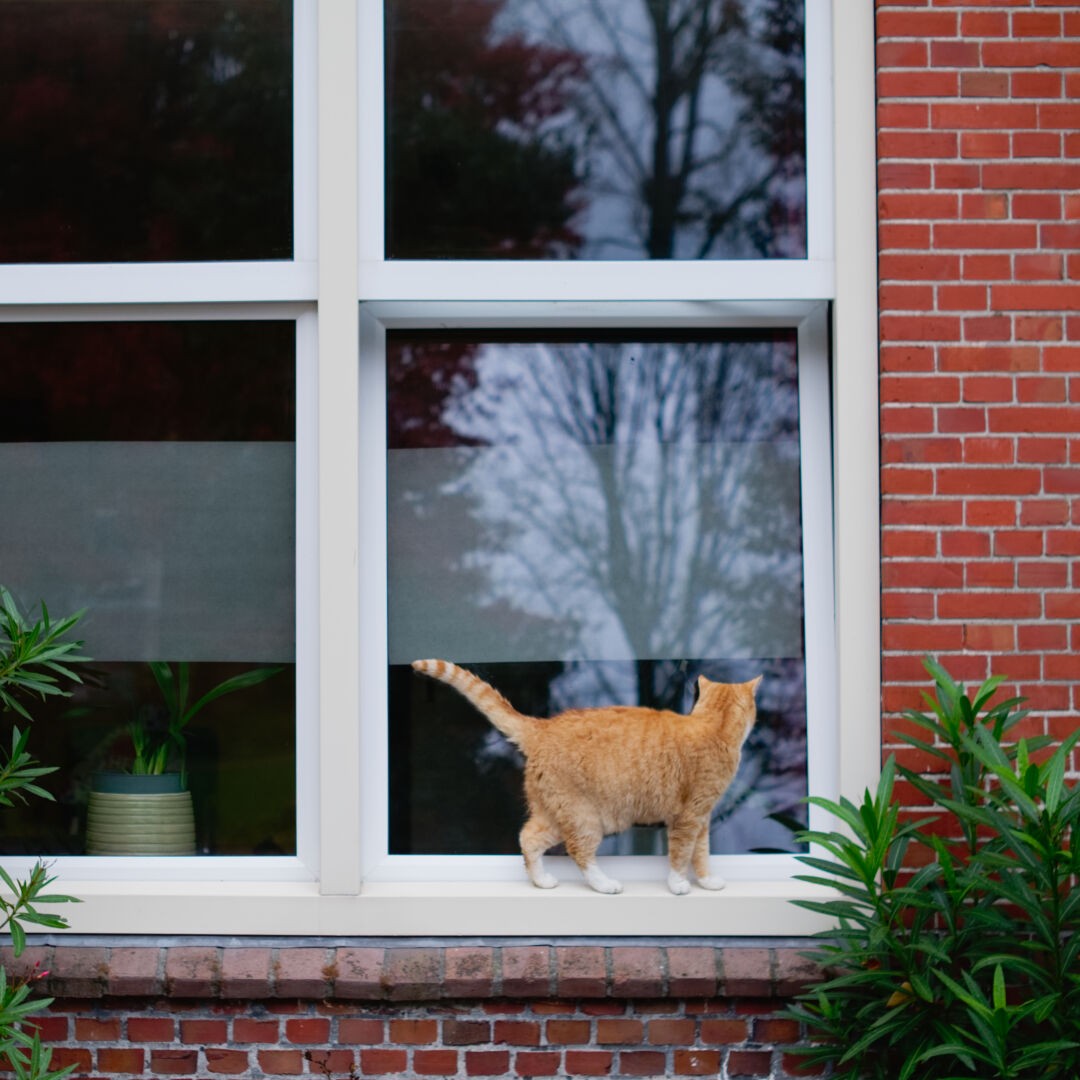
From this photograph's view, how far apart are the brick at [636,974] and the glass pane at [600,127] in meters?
1.87

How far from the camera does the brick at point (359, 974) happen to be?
9.78 feet

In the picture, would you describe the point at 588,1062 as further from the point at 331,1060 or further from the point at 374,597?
the point at 374,597

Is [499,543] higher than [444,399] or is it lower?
lower

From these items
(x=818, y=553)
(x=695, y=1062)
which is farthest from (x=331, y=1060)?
(x=818, y=553)

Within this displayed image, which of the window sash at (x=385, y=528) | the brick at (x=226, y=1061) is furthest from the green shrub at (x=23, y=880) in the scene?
the window sash at (x=385, y=528)

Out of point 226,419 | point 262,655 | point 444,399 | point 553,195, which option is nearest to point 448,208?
point 553,195

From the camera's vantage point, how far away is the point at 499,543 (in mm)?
3303

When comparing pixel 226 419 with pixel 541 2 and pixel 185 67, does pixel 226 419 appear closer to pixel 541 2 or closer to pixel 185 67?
pixel 185 67

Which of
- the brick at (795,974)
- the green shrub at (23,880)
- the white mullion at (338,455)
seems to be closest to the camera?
the green shrub at (23,880)

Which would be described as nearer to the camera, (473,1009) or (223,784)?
(473,1009)

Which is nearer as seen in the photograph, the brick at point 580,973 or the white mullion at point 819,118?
the brick at point 580,973

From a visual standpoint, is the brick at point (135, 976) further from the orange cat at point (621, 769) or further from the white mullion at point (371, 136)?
the white mullion at point (371, 136)

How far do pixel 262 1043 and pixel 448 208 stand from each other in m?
2.27

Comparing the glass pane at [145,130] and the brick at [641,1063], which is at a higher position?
the glass pane at [145,130]
